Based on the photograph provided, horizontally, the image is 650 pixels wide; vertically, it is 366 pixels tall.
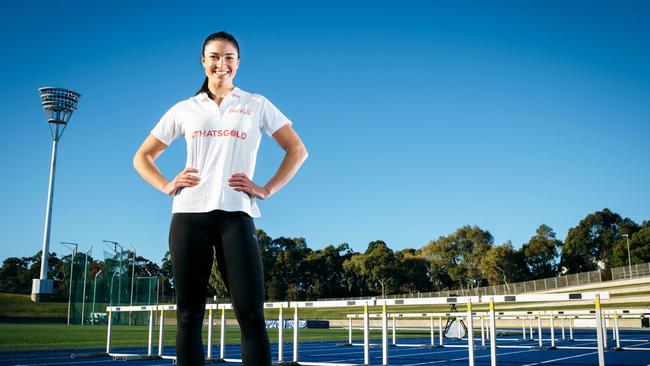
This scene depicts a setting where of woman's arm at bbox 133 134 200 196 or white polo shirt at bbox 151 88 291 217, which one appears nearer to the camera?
white polo shirt at bbox 151 88 291 217

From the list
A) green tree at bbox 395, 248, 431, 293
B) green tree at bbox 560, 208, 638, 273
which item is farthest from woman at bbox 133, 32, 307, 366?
green tree at bbox 560, 208, 638, 273

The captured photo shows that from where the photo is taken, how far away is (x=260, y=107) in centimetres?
271

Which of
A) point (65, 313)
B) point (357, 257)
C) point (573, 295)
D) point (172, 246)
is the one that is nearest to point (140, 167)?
point (172, 246)

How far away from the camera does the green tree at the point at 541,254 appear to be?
82062 millimetres

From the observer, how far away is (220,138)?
2557mm

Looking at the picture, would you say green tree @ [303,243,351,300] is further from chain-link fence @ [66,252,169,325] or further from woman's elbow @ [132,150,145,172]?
woman's elbow @ [132,150,145,172]

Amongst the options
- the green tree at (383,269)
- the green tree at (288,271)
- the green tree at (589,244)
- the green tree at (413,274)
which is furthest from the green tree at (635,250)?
the green tree at (288,271)

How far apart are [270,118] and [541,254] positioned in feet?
282

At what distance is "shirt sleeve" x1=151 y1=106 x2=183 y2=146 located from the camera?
9.01ft

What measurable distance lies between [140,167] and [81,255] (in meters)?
46.6

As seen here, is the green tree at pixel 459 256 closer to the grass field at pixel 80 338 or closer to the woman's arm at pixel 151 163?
the grass field at pixel 80 338

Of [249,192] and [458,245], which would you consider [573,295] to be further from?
[458,245]

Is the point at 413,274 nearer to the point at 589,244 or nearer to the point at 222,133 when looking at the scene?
the point at 589,244

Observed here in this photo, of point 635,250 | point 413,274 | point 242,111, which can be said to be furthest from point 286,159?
point 413,274
